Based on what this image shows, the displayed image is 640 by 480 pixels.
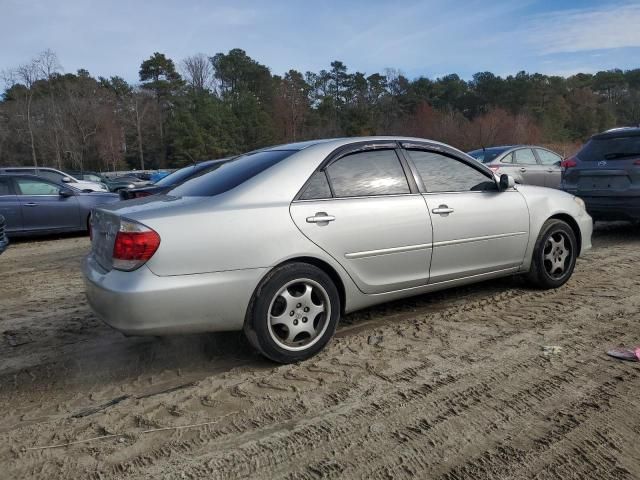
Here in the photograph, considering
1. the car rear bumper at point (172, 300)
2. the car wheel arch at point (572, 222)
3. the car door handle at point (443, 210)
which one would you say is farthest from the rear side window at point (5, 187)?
the car wheel arch at point (572, 222)

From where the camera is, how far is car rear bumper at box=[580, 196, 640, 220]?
6.95 meters

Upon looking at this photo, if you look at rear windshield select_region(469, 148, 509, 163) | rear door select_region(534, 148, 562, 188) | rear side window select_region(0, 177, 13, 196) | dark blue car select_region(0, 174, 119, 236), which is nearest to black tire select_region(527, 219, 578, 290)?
rear windshield select_region(469, 148, 509, 163)

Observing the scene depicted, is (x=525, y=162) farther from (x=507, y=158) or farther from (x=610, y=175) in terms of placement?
(x=610, y=175)

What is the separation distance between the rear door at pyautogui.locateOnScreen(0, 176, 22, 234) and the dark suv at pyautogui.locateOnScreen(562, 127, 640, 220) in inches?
385

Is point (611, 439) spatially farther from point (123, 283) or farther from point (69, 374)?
point (69, 374)

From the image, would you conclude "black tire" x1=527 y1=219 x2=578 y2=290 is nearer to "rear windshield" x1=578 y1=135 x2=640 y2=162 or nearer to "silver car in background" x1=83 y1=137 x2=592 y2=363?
"silver car in background" x1=83 y1=137 x2=592 y2=363

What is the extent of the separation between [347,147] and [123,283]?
1.85 m

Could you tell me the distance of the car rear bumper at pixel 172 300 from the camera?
291 cm

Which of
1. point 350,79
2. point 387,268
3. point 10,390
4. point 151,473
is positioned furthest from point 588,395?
point 350,79

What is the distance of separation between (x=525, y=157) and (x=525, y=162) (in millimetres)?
132

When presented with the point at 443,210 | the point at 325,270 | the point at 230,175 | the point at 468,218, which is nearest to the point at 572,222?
the point at 468,218

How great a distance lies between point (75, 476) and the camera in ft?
7.40

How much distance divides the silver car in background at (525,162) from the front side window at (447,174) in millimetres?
7254

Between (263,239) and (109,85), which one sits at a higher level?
(109,85)
